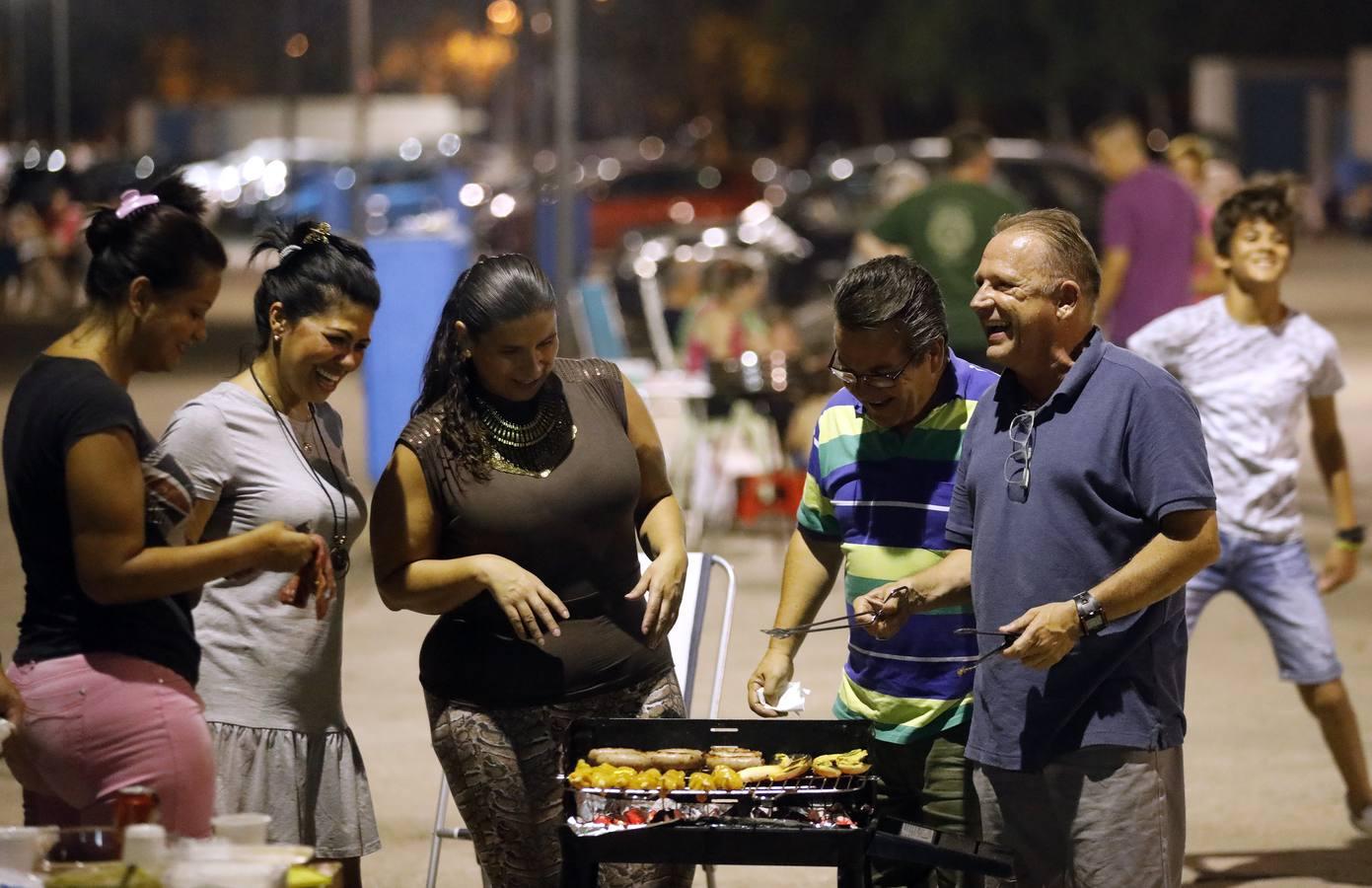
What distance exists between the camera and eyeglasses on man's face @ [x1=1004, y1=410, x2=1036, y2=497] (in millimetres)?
3613

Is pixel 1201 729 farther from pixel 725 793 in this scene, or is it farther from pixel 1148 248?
pixel 725 793

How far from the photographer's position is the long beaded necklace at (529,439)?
157 inches

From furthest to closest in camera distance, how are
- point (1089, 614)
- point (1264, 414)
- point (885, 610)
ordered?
point (1264, 414), point (885, 610), point (1089, 614)

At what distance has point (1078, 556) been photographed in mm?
3582

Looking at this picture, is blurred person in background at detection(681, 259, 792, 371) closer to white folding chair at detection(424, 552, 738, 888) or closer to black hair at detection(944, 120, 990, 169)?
black hair at detection(944, 120, 990, 169)

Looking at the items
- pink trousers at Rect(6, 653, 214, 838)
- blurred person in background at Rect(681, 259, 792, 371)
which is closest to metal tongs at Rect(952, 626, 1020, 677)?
pink trousers at Rect(6, 653, 214, 838)

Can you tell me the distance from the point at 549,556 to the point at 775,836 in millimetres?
870

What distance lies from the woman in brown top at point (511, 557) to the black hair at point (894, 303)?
62cm

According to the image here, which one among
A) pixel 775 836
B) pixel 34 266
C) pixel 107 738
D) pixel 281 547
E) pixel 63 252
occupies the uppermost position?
pixel 63 252

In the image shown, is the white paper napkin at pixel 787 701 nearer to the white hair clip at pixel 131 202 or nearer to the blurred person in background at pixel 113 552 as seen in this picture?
the blurred person in background at pixel 113 552

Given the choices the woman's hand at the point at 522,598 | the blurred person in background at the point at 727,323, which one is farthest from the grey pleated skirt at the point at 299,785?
the blurred person in background at the point at 727,323

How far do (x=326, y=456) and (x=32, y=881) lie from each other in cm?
143

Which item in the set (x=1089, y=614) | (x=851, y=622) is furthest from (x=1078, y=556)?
(x=851, y=622)

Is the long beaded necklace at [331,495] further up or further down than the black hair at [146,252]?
further down
